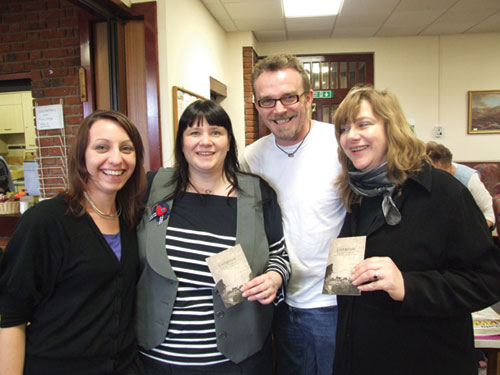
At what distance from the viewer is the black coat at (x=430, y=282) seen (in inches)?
40.9

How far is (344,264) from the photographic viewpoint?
1.11 metres

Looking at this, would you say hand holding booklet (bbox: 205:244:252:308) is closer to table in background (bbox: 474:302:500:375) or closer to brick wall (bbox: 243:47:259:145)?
table in background (bbox: 474:302:500:375)

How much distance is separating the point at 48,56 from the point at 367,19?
414 centimetres

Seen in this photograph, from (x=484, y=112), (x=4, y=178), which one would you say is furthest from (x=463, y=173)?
(x=4, y=178)

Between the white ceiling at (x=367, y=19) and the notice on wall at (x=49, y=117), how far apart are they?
2.08m

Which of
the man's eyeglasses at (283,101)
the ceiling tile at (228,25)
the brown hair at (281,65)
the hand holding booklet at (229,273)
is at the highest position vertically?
the ceiling tile at (228,25)

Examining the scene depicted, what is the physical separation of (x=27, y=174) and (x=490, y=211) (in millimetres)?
4546

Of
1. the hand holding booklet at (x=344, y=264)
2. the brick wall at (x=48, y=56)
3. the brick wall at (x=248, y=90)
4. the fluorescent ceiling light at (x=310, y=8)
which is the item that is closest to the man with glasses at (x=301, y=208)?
the hand holding booklet at (x=344, y=264)

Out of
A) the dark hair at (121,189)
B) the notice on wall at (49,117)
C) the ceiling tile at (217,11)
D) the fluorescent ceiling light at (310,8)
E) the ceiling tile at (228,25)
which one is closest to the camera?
the dark hair at (121,189)

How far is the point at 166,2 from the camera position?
9.61 feet

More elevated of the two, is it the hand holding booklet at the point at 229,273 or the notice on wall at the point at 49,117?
the notice on wall at the point at 49,117

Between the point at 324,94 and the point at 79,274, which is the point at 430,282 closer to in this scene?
the point at 79,274

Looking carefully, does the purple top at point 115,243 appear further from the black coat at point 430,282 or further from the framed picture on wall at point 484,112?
the framed picture on wall at point 484,112

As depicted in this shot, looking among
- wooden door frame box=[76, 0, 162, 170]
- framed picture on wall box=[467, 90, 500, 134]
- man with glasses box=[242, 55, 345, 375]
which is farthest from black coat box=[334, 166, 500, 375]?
framed picture on wall box=[467, 90, 500, 134]
